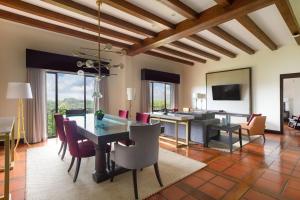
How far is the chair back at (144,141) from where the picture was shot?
1.94 meters

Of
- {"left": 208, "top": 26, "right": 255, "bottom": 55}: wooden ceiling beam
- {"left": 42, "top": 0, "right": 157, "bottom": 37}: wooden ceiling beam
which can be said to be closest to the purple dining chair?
{"left": 42, "top": 0, "right": 157, "bottom": 37}: wooden ceiling beam

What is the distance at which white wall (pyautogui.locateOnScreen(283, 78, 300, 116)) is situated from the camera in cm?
762

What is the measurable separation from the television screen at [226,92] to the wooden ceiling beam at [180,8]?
3.85 metres

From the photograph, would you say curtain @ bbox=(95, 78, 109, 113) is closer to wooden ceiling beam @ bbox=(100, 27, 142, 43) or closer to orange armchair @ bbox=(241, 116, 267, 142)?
wooden ceiling beam @ bbox=(100, 27, 142, 43)

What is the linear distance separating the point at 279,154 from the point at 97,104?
4776 millimetres

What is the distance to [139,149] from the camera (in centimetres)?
199

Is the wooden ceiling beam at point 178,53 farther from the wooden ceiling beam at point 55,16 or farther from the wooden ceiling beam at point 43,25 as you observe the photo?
the wooden ceiling beam at point 43,25

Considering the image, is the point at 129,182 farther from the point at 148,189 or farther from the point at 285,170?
the point at 285,170

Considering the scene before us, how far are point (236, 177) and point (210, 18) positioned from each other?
282cm

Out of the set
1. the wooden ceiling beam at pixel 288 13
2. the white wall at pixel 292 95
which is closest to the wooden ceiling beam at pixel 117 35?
the wooden ceiling beam at pixel 288 13

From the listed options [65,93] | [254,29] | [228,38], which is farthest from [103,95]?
[254,29]

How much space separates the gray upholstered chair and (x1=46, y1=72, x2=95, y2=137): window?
332 cm

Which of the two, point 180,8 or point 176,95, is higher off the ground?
point 180,8

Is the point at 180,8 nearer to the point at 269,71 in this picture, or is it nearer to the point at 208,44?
the point at 208,44
